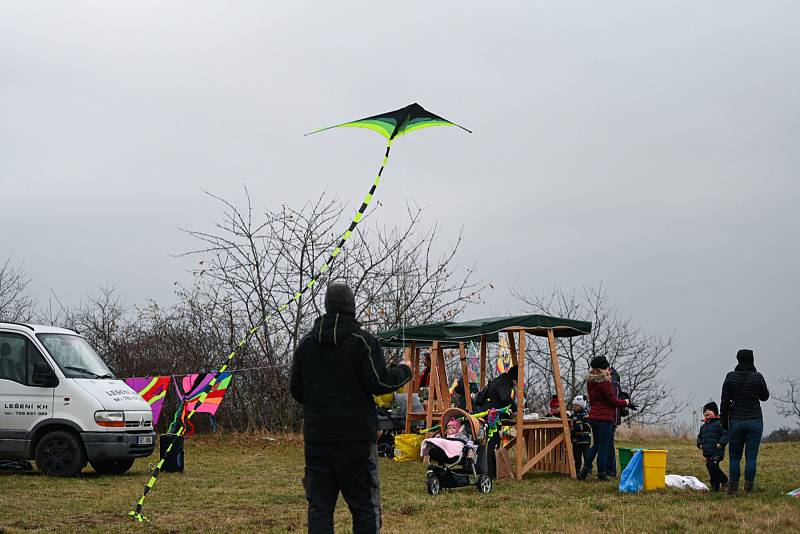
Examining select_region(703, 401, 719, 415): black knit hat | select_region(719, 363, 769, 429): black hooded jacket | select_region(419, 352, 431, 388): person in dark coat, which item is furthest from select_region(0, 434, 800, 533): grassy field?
select_region(419, 352, 431, 388): person in dark coat

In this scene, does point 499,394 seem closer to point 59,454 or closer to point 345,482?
point 59,454

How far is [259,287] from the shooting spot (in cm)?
2459

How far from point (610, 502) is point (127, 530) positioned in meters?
5.04

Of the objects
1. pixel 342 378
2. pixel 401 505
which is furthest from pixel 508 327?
pixel 342 378

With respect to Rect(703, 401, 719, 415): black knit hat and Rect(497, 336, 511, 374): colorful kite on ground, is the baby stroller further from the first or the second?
Rect(497, 336, 511, 374): colorful kite on ground

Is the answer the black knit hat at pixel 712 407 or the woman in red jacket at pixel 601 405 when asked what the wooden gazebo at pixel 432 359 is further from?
the black knit hat at pixel 712 407

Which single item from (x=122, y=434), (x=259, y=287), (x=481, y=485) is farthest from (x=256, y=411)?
(x=481, y=485)

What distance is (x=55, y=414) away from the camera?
543 inches

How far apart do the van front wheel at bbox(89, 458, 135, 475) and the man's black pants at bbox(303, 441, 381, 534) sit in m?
9.06

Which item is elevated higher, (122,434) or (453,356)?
(453,356)

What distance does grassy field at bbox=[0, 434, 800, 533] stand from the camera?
896cm

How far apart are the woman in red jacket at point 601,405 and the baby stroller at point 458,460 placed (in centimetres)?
170

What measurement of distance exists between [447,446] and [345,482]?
5920 millimetres

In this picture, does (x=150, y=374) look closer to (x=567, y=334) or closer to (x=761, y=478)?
(x=567, y=334)
